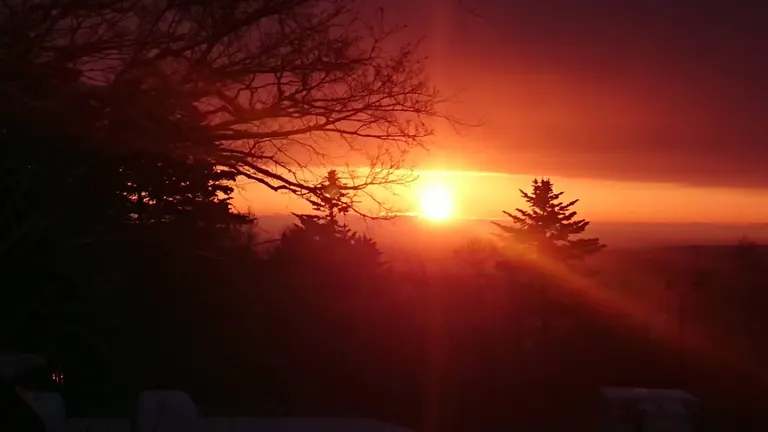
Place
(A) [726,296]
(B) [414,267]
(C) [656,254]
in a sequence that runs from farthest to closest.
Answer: (C) [656,254], (A) [726,296], (B) [414,267]

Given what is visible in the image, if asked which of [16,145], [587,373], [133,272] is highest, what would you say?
[16,145]

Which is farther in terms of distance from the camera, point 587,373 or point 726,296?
point 726,296

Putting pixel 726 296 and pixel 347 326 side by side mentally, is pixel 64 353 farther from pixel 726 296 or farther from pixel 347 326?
pixel 726 296

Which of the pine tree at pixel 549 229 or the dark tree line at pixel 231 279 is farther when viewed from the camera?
the pine tree at pixel 549 229

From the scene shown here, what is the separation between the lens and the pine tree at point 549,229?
3609 centimetres

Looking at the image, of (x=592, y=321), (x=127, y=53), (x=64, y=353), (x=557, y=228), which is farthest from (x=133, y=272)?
(x=557, y=228)

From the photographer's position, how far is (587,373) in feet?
56.0

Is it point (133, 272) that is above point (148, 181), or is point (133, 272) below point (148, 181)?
below

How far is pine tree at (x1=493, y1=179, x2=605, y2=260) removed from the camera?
3609 cm

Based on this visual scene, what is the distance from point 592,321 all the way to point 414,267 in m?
4.05

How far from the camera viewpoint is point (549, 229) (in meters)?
37.5

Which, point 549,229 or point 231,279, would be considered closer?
point 231,279

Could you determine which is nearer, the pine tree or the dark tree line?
the dark tree line

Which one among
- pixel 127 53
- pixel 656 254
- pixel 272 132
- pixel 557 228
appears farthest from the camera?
pixel 557 228
